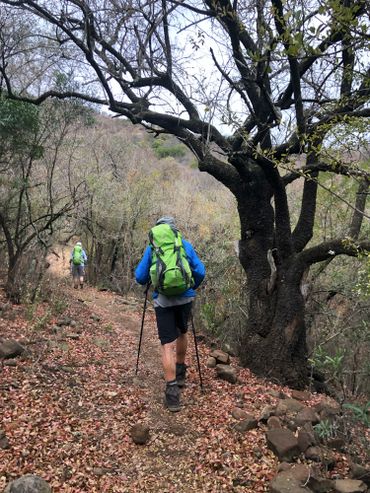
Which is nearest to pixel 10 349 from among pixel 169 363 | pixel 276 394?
pixel 169 363

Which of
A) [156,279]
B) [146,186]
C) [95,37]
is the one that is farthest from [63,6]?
[146,186]

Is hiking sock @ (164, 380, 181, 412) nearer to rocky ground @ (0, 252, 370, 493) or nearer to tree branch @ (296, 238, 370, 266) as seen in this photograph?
rocky ground @ (0, 252, 370, 493)

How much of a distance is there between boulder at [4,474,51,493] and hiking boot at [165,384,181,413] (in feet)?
5.40

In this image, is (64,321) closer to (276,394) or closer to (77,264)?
(276,394)

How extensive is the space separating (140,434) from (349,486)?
1748 millimetres

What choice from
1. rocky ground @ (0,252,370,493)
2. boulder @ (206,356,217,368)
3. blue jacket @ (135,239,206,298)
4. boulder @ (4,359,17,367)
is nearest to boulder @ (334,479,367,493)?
rocky ground @ (0,252,370,493)

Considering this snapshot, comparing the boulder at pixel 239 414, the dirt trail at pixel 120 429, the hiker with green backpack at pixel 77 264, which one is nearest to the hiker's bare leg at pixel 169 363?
the dirt trail at pixel 120 429

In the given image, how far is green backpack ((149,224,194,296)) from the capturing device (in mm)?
4281

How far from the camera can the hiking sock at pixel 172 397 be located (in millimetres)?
4332

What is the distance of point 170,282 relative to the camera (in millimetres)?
4266

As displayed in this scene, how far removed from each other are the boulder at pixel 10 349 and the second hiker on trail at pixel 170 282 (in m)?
1.70

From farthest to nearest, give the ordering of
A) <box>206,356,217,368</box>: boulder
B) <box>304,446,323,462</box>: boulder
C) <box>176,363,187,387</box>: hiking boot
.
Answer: <box>206,356,217,368</box>: boulder
<box>176,363,187,387</box>: hiking boot
<box>304,446,323,462</box>: boulder

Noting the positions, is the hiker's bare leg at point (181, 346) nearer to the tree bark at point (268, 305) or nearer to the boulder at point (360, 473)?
the tree bark at point (268, 305)

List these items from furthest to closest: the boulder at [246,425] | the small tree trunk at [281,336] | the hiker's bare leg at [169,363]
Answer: the small tree trunk at [281,336] < the hiker's bare leg at [169,363] < the boulder at [246,425]
